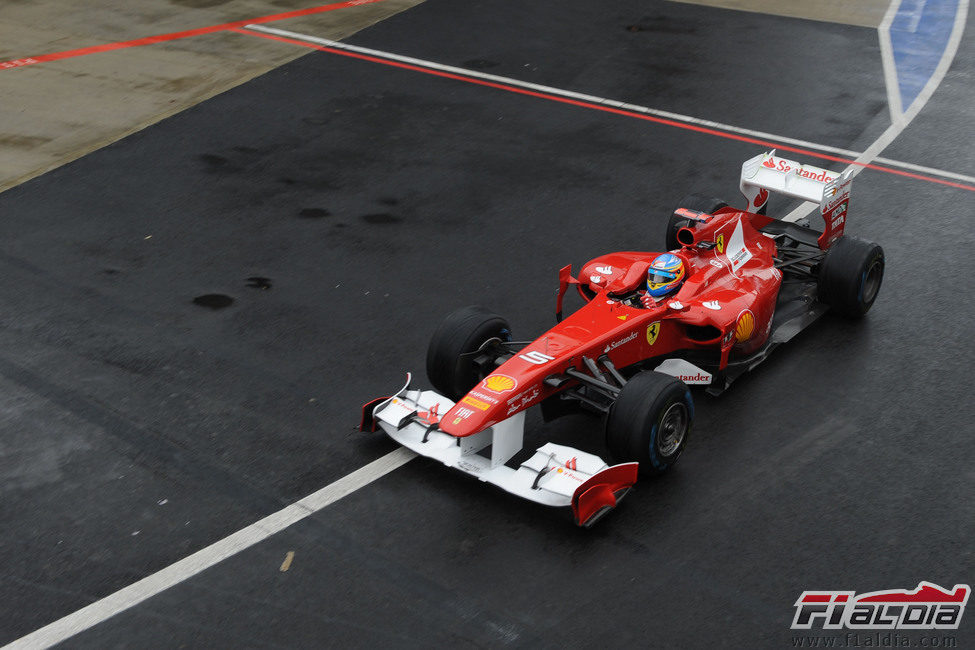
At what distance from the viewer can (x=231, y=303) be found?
1115 centimetres

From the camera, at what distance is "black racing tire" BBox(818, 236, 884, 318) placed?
10.3 metres

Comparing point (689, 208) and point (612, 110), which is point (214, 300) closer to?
point (689, 208)

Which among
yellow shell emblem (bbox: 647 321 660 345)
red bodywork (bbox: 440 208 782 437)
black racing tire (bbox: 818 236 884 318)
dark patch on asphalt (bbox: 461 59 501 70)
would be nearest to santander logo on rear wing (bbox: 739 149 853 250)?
black racing tire (bbox: 818 236 884 318)

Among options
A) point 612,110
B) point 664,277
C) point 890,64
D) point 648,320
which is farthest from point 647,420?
point 890,64

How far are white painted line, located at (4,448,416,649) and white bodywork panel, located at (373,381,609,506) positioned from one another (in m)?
0.31

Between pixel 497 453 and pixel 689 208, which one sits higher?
pixel 689 208

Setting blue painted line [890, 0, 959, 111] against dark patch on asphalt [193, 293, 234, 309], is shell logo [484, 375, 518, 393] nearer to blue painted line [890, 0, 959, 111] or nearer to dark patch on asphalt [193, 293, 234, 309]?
dark patch on asphalt [193, 293, 234, 309]

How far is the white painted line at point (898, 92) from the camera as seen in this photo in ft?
43.1

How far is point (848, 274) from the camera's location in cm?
1027

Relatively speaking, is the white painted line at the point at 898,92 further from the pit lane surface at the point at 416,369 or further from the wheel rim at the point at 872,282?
the wheel rim at the point at 872,282

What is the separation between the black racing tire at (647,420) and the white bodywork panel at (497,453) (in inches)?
9.7

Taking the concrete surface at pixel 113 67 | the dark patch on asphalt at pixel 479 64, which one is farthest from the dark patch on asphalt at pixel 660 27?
the concrete surface at pixel 113 67

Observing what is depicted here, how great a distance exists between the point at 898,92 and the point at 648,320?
30.5 feet

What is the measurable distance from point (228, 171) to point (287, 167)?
2.47 ft
